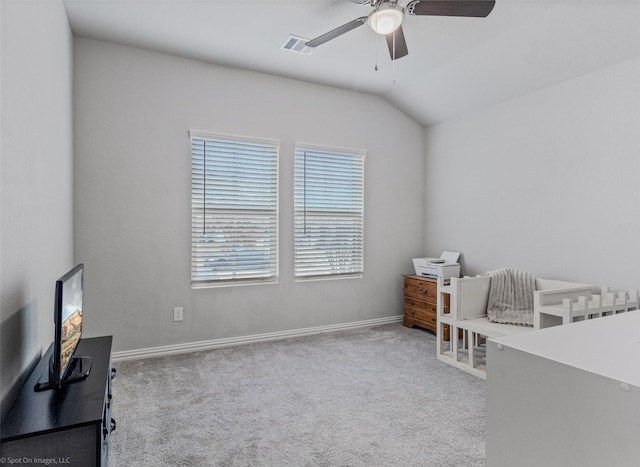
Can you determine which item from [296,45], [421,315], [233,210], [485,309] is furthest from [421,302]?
[296,45]

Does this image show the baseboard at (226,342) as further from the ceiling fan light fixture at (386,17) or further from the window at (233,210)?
the ceiling fan light fixture at (386,17)

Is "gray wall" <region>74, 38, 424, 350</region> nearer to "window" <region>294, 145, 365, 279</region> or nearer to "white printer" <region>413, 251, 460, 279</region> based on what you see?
"window" <region>294, 145, 365, 279</region>

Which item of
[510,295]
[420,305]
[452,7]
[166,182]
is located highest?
[452,7]

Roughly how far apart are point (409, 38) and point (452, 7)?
3.49 ft

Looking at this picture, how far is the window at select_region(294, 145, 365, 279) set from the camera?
4.07 meters

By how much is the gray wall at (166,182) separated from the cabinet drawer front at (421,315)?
571 mm

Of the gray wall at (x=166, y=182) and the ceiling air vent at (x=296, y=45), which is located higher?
the ceiling air vent at (x=296, y=45)

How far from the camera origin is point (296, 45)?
3.30m

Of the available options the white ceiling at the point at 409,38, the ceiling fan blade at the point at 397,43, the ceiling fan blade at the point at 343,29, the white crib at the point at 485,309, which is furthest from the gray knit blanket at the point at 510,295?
the ceiling fan blade at the point at 343,29

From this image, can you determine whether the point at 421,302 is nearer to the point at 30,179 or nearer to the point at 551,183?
the point at 551,183

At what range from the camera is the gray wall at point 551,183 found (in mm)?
2938

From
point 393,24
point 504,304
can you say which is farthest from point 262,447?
point 393,24

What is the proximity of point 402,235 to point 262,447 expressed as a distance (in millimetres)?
3183

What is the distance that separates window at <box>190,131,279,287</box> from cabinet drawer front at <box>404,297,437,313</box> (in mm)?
1587
